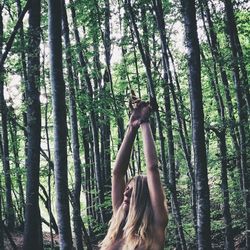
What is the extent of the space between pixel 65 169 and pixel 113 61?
573 inches

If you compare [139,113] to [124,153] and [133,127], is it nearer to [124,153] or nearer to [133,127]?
[133,127]

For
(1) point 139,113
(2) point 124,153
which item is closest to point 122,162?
(2) point 124,153

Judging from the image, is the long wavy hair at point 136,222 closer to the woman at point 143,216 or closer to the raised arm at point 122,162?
the woman at point 143,216

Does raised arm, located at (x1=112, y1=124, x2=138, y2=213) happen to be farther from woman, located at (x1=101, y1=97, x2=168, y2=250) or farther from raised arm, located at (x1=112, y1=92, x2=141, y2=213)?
woman, located at (x1=101, y1=97, x2=168, y2=250)

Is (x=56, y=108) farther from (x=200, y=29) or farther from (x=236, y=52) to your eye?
(x=200, y=29)

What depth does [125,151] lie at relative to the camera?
2.78 meters

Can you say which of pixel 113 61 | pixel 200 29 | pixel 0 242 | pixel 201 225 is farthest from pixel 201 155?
pixel 113 61

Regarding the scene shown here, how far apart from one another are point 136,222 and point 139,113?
0.82 meters

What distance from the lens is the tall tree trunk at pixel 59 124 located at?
6.19 metres

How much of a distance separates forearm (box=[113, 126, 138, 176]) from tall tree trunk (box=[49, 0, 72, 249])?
350cm

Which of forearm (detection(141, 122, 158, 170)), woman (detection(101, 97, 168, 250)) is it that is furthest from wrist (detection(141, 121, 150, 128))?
woman (detection(101, 97, 168, 250))

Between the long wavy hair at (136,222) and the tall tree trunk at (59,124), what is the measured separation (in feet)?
12.8

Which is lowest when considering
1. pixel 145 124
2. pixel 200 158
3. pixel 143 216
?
pixel 143 216

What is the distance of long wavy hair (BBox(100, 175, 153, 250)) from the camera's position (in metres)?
2.17
